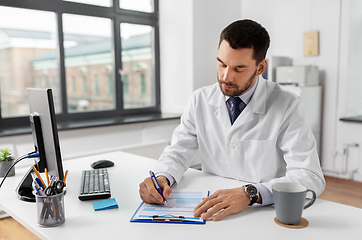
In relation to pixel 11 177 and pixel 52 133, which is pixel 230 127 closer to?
pixel 52 133

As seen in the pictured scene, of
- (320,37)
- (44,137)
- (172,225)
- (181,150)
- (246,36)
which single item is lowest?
(172,225)

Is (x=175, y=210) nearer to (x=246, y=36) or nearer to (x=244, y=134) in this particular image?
(x=244, y=134)

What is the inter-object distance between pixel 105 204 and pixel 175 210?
241 millimetres

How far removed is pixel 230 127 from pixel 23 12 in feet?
8.29

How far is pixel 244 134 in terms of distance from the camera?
55.9 inches

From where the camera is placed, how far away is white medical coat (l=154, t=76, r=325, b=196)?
1.26m

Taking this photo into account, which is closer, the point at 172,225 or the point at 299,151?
the point at 172,225

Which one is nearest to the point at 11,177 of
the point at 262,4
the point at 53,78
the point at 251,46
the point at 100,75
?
the point at 251,46

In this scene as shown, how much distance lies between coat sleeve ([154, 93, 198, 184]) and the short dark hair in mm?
414

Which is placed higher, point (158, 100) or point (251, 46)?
point (251, 46)

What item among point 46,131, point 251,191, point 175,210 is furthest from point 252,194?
point 46,131

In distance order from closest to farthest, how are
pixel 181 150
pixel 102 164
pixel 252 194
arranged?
pixel 252 194 → pixel 181 150 → pixel 102 164

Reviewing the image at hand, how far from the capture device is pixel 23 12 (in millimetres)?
3061

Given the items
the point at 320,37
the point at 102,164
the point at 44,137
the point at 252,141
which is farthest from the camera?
the point at 320,37
